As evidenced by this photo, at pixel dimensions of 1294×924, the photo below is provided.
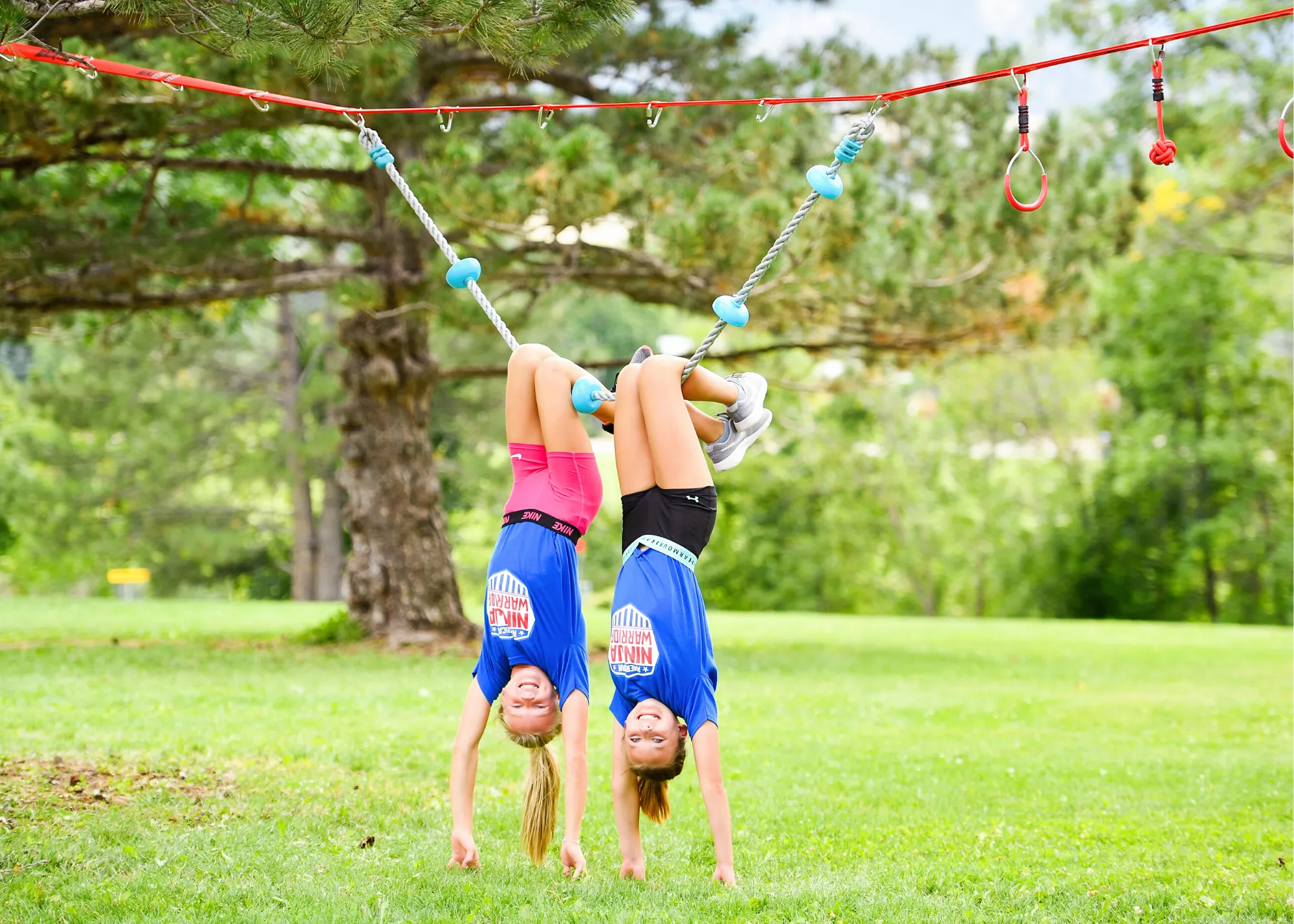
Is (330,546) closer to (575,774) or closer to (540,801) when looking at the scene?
(540,801)

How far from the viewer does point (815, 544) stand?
28.6 m

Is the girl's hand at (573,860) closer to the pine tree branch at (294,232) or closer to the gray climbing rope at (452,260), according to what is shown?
the gray climbing rope at (452,260)

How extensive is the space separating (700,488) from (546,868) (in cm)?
158

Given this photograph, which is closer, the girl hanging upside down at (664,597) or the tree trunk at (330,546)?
the girl hanging upside down at (664,597)

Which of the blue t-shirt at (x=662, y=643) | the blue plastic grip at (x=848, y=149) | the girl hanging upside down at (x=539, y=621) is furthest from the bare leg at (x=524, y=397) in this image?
the blue plastic grip at (x=848, y=149)

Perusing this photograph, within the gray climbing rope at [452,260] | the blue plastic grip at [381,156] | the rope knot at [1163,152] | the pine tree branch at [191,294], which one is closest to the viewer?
the rope knot at [1163,152]

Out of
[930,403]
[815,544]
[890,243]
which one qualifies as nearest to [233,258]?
[890,243]

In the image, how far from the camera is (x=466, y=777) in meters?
4.59

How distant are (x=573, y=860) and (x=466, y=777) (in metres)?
0.49

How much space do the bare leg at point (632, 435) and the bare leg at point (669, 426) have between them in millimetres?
23

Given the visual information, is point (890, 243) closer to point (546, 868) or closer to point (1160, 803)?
point (1160, 803)

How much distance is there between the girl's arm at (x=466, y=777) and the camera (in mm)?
4590

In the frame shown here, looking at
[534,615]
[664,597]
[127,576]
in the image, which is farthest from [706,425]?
[127,576]

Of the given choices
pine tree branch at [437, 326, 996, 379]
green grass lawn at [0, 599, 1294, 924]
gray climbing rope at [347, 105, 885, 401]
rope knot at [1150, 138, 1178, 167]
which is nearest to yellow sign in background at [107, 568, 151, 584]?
green grass lawn at [0, 599, 1294, 924]
